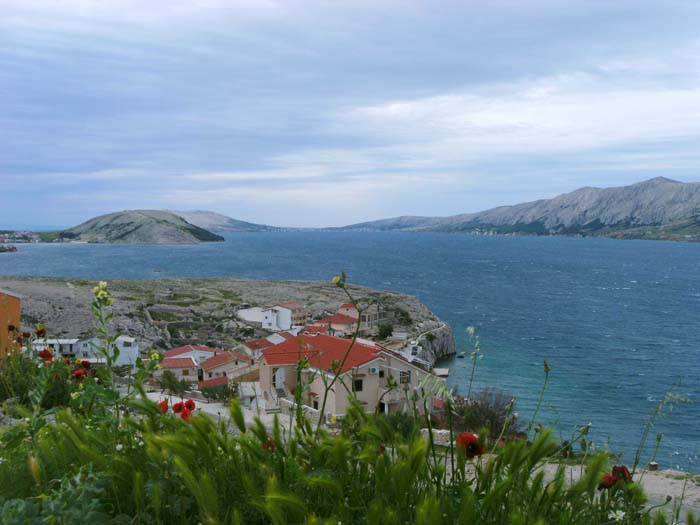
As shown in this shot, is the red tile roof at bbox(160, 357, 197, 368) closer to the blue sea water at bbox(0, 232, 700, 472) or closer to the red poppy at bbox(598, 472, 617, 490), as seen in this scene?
the blue sea water at bbox(0, 232, 700, 472)

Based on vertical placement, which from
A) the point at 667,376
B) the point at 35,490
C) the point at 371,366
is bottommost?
the point at 667,376

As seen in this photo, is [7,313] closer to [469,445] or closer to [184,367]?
[469,445]

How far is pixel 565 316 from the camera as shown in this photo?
2461 inches

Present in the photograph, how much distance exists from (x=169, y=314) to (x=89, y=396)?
192 ft

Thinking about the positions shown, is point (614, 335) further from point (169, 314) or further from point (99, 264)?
point (99, 264)

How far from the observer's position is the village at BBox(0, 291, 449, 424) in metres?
3.55

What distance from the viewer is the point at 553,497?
2.18 m

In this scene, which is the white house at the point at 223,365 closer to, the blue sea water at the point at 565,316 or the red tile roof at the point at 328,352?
the red tile roof at the point at 328,352

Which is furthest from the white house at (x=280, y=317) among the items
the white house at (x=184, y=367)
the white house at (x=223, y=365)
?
the white house at (x=184, y=367)

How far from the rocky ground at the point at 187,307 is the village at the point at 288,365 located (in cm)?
254

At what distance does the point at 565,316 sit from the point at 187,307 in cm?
4124

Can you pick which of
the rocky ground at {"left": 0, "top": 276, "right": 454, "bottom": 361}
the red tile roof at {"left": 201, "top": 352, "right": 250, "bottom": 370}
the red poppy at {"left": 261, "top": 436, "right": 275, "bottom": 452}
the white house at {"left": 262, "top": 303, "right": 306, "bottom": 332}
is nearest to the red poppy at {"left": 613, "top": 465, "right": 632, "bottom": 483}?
the red poppy at {"left": 261, "top": 436, "right": 275, "bottom": 452}

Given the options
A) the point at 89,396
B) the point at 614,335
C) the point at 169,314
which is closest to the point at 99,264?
the point at 169,314

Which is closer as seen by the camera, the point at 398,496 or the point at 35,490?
the point at 398,496
